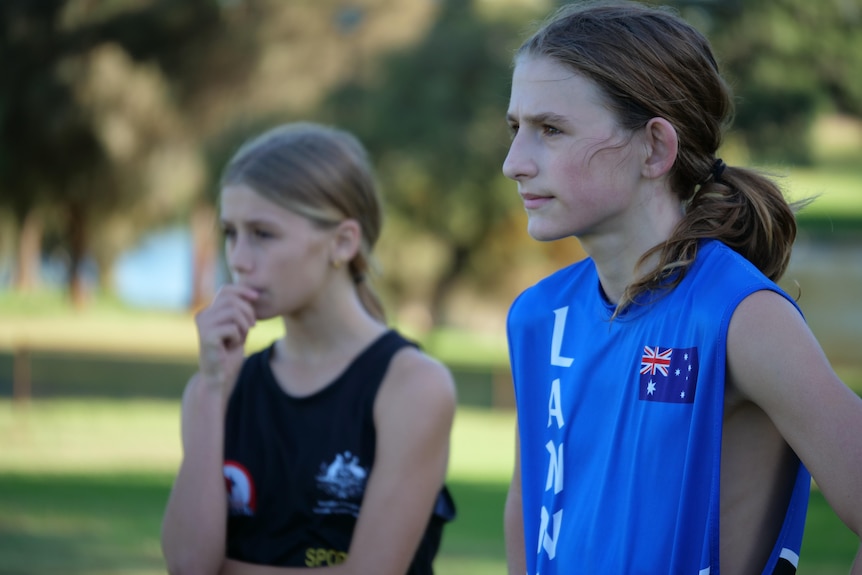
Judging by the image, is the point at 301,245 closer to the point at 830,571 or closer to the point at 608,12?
the point at 608,12

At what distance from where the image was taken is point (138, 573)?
684 cm

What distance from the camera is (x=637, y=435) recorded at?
1.98 m

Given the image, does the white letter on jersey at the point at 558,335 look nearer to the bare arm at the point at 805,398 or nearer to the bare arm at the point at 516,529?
the bare arm at the point at 516,529

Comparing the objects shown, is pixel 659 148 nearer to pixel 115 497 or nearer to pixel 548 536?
pixel 548 536

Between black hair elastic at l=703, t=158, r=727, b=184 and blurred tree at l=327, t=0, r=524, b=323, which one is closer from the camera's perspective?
black hair elastic at l=703, t=158, r=727, b=184

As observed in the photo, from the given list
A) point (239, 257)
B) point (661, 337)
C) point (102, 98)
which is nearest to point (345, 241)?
point (239, 257)

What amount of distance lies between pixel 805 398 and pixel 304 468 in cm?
143

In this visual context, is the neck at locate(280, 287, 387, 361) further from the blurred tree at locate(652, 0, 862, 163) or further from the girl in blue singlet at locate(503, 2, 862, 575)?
the blurred tree at locate(652, 0, 862, 163)

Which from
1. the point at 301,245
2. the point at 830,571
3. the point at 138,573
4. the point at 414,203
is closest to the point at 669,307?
the point at 301,245

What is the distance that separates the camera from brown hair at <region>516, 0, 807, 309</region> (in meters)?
2.05

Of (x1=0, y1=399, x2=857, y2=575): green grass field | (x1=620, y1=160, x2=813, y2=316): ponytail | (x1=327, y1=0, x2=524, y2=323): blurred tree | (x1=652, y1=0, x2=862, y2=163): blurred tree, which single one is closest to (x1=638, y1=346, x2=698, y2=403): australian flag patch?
(x1=620, y1=160, x2=813, y2=316): ponytail

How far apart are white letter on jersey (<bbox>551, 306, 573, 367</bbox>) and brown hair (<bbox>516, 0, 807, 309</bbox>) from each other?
0.74 feet

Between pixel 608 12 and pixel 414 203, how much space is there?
18159mm

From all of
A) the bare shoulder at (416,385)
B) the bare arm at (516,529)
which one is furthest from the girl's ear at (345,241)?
the bare arm at (516,529)
